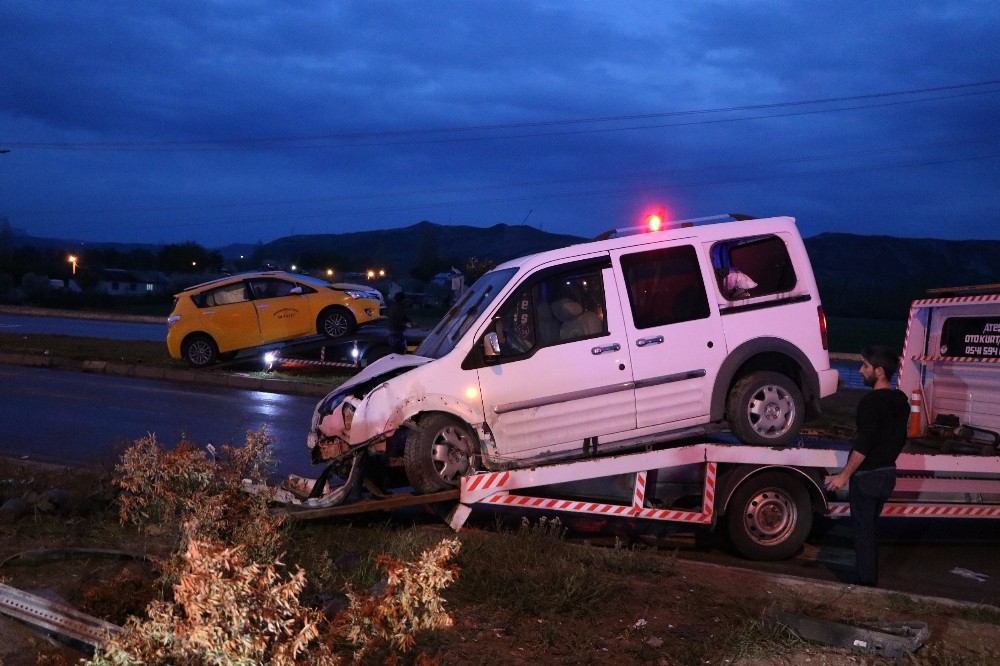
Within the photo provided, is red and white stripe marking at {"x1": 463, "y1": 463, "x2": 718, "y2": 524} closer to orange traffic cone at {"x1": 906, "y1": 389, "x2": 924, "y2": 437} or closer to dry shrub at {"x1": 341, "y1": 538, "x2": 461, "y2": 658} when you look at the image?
dry shrub at {"x1": 341, "y1": 538, "x2": 461, "y2": 658}

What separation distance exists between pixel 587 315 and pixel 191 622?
4.34 meters

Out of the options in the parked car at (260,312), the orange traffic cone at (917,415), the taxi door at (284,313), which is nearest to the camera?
the orange traffic cone at (917,415)

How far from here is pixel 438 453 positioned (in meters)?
7.10

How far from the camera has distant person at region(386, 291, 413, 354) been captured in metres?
16.6

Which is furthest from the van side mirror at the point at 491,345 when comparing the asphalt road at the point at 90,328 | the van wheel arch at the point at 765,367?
the asphalt road at the point at 90,328

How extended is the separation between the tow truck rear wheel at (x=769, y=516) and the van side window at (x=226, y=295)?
14363 millimetres

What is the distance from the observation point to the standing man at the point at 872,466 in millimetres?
6363

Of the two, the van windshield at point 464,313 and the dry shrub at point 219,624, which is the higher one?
the van windshield at point 464,313

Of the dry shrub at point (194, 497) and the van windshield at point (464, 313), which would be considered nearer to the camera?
the dry shrub at point (194, 497)

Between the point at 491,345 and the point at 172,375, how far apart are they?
12404 millimetres

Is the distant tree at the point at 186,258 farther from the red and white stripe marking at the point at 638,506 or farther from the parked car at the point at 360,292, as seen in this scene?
the red and white stripe marking at the point at 638,506

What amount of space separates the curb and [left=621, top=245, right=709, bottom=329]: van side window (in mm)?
9479

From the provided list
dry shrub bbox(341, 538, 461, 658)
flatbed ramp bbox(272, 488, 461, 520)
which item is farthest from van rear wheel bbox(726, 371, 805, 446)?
dry shrub bbox(341, 538, 461, 658)

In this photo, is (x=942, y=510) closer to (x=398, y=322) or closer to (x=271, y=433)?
(x=271, y=433)
